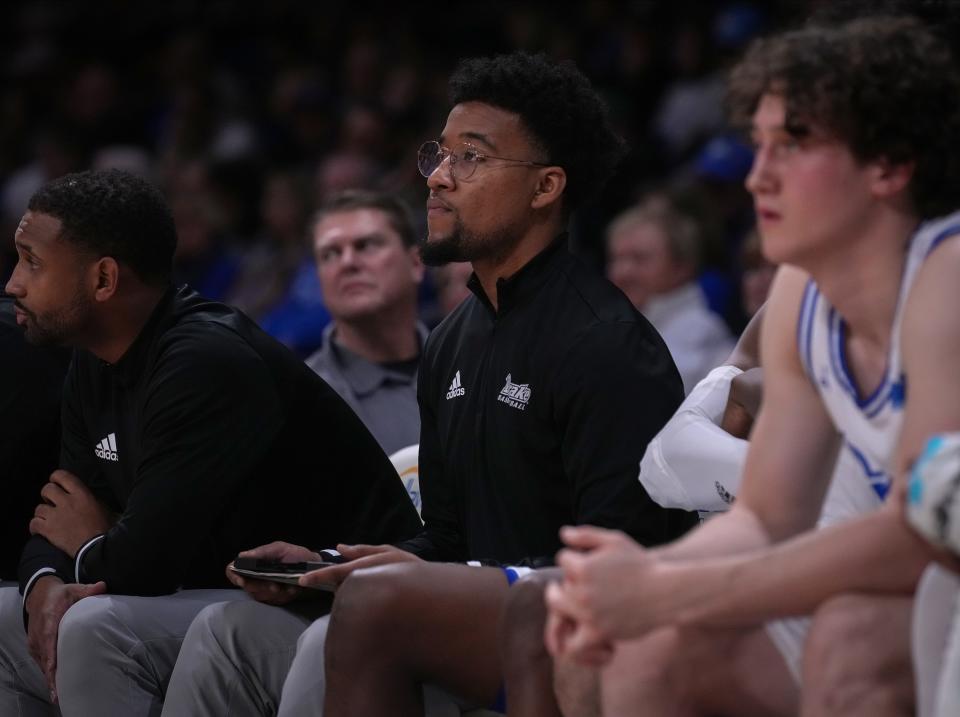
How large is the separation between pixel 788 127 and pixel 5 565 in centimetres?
251

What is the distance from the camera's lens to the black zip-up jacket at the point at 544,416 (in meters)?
2.93

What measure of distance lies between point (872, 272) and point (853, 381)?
154 mm

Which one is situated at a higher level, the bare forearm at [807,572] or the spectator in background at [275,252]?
the spectator in background at [275,252]

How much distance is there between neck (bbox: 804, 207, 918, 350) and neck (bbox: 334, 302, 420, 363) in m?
2.68

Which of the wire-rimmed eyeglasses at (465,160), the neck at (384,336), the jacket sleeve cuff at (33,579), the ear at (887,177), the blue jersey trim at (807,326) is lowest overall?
the jacket sleeve cuff at (33,579)

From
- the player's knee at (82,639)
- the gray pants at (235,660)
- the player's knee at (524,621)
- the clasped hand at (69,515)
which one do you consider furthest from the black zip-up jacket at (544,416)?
the clasped hand at (69,515)

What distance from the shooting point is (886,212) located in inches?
83.0

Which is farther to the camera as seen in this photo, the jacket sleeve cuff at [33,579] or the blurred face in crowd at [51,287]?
the blurred face in crowd at [51,287]

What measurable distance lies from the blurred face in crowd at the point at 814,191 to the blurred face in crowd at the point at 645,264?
349 cm

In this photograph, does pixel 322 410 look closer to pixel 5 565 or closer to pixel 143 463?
pixel 143 463

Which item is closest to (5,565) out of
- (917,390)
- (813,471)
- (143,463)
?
(143,463)

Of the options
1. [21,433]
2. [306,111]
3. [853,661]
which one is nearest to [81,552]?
[21,433]

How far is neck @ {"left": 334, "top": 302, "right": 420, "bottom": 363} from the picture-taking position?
15.4ft

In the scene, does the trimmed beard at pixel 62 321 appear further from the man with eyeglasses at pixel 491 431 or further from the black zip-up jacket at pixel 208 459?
the man with eyeglasses at pixel 491 431
